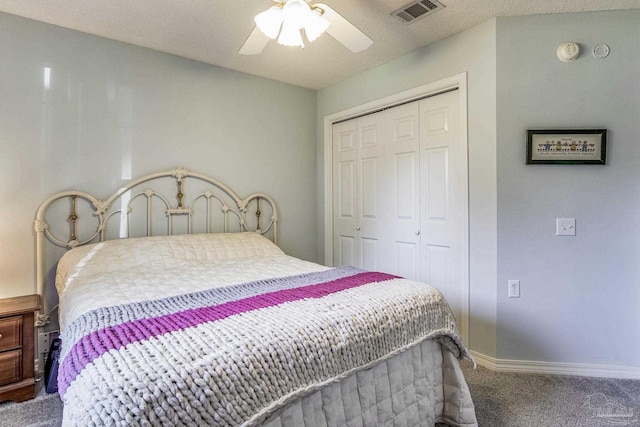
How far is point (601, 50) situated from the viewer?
2.22 m

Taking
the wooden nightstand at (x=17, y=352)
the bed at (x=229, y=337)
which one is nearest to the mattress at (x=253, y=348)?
the bed at (x=229, y=337)

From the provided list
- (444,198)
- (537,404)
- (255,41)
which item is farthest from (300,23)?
(537,404)

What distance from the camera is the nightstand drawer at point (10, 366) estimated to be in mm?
1896

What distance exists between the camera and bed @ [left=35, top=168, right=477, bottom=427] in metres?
0.90

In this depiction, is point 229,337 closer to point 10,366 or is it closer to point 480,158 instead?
point 10,366

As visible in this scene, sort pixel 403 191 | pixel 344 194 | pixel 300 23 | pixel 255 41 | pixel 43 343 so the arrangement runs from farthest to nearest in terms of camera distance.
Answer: pixel 344 194
pixel 403 191
pixel 43 343
pixel 255 41
pixel 300 23

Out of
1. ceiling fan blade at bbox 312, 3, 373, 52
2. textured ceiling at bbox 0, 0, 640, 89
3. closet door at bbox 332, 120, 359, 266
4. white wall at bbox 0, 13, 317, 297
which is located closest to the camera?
ceiling fan blade at bbox 312, 3, 373, 52

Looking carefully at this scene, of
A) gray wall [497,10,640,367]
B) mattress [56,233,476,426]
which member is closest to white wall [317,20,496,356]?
gray wall [497,10,640,367]

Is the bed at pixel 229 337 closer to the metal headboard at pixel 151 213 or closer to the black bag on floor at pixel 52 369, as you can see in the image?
the metal headboard at pixel 151 213

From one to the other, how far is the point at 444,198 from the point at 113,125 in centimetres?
264

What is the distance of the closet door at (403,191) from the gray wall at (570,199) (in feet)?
2.31

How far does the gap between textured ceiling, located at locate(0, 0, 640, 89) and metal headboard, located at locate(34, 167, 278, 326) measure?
1.03m

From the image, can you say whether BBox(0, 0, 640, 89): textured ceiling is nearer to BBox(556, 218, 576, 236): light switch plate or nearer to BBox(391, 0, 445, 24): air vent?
BBox(391, 0, 445, 24): air vent

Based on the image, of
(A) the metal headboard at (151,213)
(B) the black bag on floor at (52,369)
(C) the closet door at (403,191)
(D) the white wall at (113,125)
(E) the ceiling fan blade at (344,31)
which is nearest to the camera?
(E) the ceiling fan blade at (344,31)
